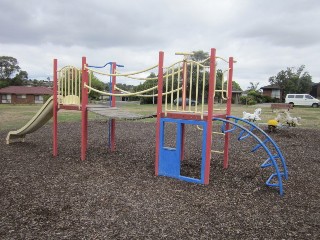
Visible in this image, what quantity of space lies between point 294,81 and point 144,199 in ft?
155

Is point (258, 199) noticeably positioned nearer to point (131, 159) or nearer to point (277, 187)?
point (277, 187)

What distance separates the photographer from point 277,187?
5.21 m

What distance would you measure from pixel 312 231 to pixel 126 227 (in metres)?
2.27

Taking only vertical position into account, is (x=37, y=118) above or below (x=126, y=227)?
above

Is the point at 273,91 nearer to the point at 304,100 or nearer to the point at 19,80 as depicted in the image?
the point at 304,100

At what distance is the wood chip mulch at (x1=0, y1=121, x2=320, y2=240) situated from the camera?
3.57 m

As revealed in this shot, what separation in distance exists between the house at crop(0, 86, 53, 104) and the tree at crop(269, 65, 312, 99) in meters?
39.7

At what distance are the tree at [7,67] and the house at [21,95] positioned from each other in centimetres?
1836

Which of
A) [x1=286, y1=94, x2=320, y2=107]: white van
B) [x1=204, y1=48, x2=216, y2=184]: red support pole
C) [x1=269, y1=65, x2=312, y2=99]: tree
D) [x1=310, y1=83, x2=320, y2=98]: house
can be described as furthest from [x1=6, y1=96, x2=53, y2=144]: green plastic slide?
[x1=310, y1=83, x2=320, y2=98]: house

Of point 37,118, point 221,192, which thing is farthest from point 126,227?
point 37,118

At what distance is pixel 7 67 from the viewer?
219 feet

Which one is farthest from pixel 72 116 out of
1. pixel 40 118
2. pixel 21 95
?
pixel 21 95

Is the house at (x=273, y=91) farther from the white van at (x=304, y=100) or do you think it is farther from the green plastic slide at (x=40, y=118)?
the green plastic slide at (x=40, y=118)

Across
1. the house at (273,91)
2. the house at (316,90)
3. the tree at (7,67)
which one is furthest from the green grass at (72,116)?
the tree at (7,67)
